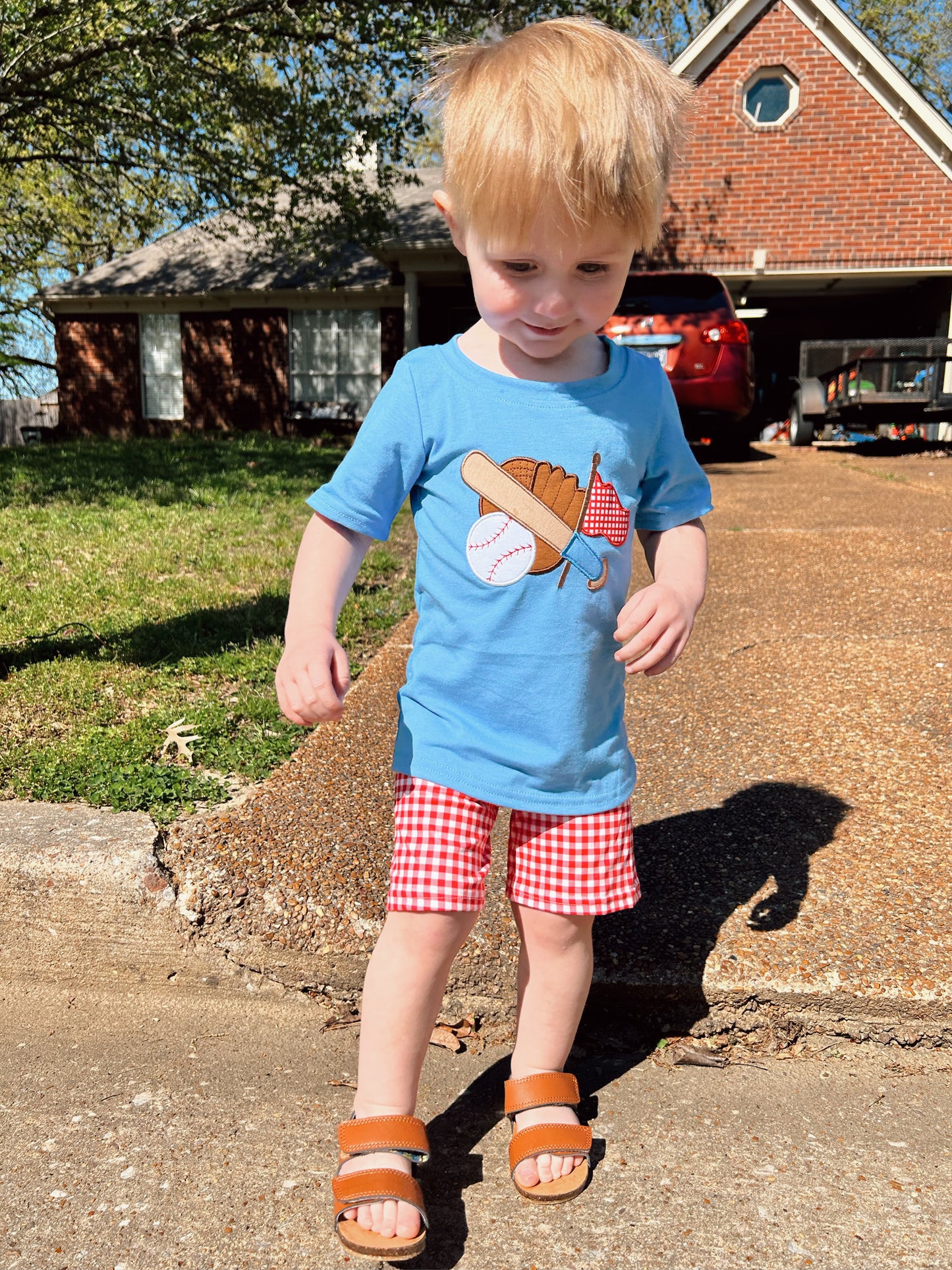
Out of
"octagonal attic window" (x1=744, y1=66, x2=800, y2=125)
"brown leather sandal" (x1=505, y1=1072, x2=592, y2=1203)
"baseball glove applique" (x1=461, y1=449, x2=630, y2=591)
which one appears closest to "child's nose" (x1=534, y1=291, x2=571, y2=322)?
"baseball glove applique" (x1=461, y1=449, x2=630, y2=591)

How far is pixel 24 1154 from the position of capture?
5.97 ft

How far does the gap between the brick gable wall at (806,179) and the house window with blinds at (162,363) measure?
9.02 metres

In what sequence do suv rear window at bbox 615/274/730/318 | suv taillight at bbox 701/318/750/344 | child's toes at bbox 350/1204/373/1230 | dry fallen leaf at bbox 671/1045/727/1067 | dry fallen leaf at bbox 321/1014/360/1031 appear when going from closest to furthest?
1. child's toes at bbox 350/1204/373/1230
2. dry fallen leaf at bbox 671/1045/727/1067
3. dry fallen leaf at bbox 321/1014/360/1031
4. suv taillight at bbox 701/318/750/344
5. suv rear window at bbox 615/274/730/318

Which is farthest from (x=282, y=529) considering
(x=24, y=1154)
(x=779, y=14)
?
(x=779, y=14)

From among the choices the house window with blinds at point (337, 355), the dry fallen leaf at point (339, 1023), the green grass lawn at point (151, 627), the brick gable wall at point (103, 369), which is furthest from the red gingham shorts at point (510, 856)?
the brick gable wall at point (103, 369)

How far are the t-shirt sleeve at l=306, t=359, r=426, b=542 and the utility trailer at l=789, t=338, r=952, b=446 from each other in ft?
31.7

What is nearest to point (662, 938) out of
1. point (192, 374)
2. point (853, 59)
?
point (853, 59)

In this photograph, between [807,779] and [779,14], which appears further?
[779,14]

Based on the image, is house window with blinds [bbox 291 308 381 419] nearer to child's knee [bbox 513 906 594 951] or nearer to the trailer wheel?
the trailer wheel

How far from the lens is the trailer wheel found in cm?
1272

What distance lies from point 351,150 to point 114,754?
1296cm

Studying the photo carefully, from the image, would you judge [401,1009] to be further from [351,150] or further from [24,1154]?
[351,150]

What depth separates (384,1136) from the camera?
1.68m

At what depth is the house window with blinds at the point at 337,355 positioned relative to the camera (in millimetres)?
17641
